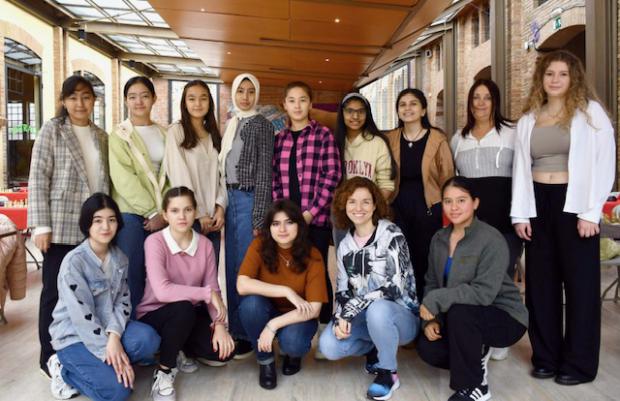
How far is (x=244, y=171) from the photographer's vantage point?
2805mm

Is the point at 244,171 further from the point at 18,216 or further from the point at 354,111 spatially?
the point at 18,216

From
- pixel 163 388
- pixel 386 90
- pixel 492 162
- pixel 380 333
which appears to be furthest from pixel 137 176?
pixel 386 90

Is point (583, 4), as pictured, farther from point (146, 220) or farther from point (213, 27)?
point (146, 220)

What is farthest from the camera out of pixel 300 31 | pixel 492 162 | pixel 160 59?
pixel 160 59

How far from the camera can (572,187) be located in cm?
239

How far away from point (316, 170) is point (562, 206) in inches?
49.7

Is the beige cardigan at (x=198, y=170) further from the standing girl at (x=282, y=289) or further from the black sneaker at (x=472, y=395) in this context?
the black sneaker at (x=472, y=395)

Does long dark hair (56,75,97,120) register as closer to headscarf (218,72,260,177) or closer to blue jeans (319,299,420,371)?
headscarf (218,72,260,177)

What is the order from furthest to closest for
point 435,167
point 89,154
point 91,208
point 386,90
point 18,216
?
point 386,90 < point 18,216 < point 435,167 < point 89,154 < point 91,208

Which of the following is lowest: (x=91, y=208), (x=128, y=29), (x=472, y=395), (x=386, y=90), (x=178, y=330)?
(x=472, y=395)

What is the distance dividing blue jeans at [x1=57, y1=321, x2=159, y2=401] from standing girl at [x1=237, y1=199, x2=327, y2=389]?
0.48m

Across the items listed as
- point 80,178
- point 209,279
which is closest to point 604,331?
point 209,279

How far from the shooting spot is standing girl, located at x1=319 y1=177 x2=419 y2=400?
7.70 feet

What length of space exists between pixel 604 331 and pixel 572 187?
5.05 feet
